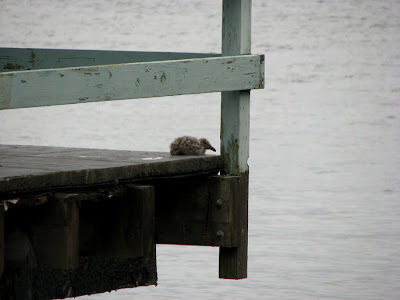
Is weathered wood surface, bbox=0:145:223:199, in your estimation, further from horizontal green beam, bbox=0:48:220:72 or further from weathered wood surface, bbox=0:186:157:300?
horizontal green beam, bbox=0:48:220:72

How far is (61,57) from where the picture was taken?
8.06 meters

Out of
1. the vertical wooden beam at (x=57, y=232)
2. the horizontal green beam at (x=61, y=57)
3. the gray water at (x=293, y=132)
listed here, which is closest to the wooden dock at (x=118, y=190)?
the vertical wooden beam at (x=57, y=232)

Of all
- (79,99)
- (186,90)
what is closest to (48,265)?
(79,99)

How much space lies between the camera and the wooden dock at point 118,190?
5.79 meters

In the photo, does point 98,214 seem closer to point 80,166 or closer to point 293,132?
point 80,166

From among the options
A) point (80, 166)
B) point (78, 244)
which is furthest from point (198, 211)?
point (78, 244)

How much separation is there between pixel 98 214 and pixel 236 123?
1021 millimetres

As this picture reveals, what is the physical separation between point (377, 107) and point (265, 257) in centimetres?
1664

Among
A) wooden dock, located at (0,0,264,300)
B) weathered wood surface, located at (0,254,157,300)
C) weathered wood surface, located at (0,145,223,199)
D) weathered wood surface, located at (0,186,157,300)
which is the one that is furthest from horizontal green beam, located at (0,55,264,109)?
weathered wood surface, located at (0,254,157,300)

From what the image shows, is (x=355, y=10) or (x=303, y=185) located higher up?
(x=355, y=10)

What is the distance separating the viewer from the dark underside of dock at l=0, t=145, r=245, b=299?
19.0 feet

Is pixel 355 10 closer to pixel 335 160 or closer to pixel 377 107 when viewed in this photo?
pixel 377 107

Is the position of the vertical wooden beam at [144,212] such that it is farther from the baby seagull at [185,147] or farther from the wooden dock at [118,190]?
the baby seagull at [185,147]

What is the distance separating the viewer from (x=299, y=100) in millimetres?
32562
